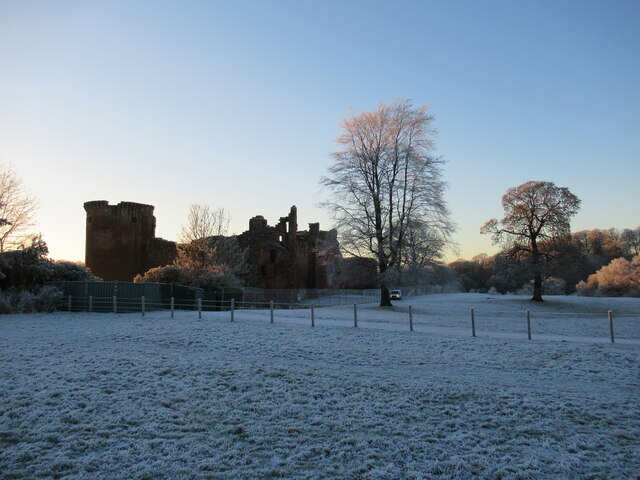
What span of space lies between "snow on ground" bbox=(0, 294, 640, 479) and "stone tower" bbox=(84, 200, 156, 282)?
1349 inches

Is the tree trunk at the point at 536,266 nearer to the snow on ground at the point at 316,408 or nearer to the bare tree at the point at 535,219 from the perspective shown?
the bare tree at the point at 535,219

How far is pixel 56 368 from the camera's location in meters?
9.54

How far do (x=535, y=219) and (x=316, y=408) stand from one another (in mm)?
29333

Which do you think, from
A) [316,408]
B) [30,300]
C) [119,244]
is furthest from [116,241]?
[316,408]

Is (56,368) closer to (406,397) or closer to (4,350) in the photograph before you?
(4,350)

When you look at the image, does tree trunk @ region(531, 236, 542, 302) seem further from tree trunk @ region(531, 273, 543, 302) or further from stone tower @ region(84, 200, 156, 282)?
stone tower @ region(84, 200, 156, 282)

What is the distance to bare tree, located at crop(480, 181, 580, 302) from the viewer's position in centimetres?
3180

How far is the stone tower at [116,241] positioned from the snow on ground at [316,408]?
1349 inches

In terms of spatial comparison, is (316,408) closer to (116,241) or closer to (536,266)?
(536,266)

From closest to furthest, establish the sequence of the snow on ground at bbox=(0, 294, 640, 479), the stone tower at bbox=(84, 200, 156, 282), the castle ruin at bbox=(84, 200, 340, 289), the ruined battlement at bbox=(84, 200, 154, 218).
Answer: the snow on ground at bbox=(0, 294, 640, 479) → the castle ruin at bbox=(84, 200, 340, 289) → the stone tower at bbox=(84, 200, 156, 282) → the ruined battlement at bbox=(84, 200, 154, 218)

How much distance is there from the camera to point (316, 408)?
24.7ft

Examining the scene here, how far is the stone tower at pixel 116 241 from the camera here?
46.0 meters

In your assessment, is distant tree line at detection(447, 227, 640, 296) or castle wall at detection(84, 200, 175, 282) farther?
castle wall at detection(84, 200, 175, 282)

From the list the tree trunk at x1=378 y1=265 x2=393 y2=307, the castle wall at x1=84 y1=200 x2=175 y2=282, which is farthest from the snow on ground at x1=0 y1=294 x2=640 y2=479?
the castle wall at x1=84 y1=200 x2=175 y2=282
